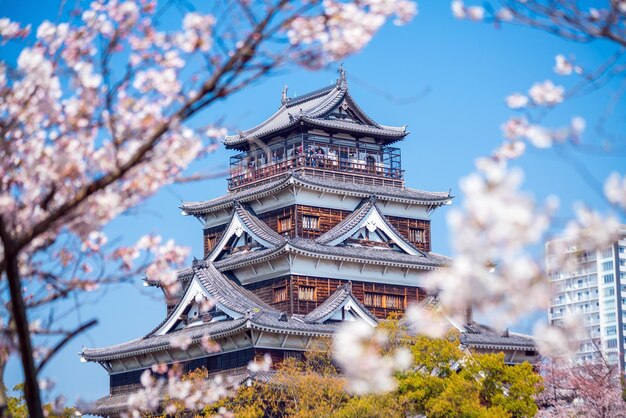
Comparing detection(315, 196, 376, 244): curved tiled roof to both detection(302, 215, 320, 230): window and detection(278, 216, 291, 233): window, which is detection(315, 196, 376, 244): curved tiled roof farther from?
detection(278, 216, 291, 233): window

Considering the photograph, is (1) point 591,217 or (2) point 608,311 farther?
(2) point 608,311

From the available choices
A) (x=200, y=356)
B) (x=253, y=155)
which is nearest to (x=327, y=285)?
(x=200, y=356)

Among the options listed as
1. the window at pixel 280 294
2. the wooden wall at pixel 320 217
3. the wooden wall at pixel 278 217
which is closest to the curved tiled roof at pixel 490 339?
the wooden wall at pixel 320 217

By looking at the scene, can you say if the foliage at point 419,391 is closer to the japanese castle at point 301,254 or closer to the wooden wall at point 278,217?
the japanese castle at point 301,254

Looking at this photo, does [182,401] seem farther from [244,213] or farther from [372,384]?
[372,384]

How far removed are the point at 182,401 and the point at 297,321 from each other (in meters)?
6.19

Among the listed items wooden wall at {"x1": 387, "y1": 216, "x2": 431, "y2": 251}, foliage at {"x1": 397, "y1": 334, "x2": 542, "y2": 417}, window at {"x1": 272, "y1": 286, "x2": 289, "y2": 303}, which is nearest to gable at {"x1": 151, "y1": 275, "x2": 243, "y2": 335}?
window at {"x1": 272, "y1": 286, "x2": 289, "y2": 303}

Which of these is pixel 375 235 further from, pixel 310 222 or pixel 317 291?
pixel 317 291

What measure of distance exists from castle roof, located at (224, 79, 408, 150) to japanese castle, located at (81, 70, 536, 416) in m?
0.06

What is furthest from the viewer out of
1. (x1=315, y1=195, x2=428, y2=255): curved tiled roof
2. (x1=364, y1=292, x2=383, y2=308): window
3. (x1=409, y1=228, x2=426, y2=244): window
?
(x1=409, y1=228, x2=426, y2=244): window

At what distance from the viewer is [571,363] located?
1626 inches

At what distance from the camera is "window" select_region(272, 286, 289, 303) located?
37.5 m

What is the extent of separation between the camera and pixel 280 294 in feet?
124

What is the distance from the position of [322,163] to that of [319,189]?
7.51 feet
